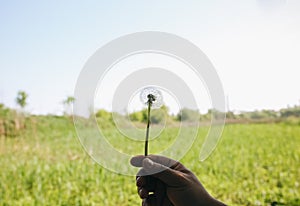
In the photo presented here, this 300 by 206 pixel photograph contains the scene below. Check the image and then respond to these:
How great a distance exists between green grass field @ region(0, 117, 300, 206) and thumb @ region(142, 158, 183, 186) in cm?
128

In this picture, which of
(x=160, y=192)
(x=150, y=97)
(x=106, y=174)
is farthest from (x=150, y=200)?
(x=106, y=174)

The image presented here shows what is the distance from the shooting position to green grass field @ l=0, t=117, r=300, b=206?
2303 millimetres

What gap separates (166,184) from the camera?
2.00ft

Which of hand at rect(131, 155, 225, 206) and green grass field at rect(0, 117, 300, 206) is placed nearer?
hand at rect(131, 155, 225, 206)

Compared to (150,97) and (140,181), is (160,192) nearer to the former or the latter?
Result: (140,181)

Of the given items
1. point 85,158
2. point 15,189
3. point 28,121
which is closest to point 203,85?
point 15,189

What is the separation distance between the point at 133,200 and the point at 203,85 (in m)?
1.87

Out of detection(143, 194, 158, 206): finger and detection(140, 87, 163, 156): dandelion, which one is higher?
detection(140, 87, 163, 156): dandelion

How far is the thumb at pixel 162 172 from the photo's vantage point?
1.80 ft

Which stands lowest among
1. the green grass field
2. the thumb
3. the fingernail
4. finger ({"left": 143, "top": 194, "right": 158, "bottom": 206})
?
the green grass field

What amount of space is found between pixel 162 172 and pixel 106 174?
→ 2170 mm

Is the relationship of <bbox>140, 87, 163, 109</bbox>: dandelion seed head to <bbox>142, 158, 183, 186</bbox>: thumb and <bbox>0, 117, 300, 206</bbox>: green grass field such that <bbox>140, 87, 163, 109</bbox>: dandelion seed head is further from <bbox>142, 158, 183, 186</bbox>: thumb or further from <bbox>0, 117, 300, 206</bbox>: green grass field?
<bbox>0, 117, 300, 206</bbox>: green grass field

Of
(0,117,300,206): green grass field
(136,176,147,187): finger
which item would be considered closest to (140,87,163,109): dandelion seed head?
(136,176,147,187): finger

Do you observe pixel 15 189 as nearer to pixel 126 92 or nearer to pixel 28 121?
pixel 28 121
